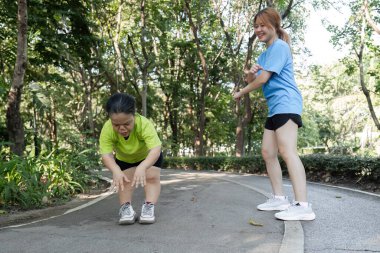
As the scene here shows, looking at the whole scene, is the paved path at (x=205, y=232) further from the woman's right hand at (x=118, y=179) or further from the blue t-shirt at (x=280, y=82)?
the blue t-shirt at (x=280, y=82)

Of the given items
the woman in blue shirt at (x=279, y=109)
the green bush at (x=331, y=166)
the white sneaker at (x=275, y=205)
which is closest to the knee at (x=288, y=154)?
the woman in blue shirt at (x=279, y=109)

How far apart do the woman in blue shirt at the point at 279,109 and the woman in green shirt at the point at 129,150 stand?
1052 mm

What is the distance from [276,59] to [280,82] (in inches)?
8.9

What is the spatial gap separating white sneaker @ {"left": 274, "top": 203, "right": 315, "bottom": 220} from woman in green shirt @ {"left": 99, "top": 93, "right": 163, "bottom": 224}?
119 centimetres

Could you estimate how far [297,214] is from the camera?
3.59m

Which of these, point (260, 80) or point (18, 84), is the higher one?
point (18, 84)

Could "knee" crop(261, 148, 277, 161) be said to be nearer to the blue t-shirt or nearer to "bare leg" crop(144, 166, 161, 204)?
the blue t-shirt

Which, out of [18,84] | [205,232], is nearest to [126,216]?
[205,232]

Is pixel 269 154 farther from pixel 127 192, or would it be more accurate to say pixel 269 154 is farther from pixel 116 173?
pixel 116 173

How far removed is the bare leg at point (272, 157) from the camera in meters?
4.09

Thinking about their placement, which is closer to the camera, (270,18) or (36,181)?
(270,18)

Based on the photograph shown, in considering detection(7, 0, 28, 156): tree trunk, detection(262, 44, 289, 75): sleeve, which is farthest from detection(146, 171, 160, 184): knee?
detection(7, 0, 28, 156): tree trunk

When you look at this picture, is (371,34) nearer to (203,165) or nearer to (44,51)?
(203,165)

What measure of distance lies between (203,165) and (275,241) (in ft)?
60.7
